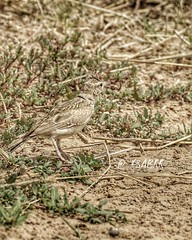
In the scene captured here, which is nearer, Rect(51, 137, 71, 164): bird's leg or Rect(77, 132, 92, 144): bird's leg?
Rect(51, 137, 71, 164): bird's leg

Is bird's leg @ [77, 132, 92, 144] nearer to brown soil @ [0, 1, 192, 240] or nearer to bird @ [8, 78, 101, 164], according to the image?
brown soil @ [0, 1, 192, 240]

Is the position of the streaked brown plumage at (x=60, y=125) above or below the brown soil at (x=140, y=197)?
above

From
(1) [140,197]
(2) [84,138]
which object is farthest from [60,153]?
(1) [140,197]

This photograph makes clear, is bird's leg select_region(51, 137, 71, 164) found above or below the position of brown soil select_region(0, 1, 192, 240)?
above

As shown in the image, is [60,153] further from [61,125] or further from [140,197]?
[140,197]

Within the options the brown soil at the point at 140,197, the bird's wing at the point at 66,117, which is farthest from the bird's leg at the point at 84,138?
the bird's wing at the point at 66,117

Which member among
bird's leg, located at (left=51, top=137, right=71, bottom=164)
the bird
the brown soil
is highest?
the bird

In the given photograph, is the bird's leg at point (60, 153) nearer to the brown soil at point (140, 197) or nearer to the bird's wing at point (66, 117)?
the bird's wing at point (66, 117)

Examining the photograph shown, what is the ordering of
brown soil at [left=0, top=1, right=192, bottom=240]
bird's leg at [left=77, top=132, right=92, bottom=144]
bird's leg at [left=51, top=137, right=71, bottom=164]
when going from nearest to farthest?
brown soil at [left=0, top=1, right=192, bottom=240], bird's leg at [left=51, top=137, right=71, bottom=164], bird's leg at [left=77, top=132, right=92, bottom=144]

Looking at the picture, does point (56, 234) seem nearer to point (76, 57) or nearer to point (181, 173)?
point (181, 173)

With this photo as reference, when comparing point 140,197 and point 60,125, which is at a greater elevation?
point 60,125

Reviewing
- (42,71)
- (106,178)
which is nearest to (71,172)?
(106,178)

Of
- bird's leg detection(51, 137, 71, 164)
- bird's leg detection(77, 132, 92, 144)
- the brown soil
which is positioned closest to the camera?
the brown soil

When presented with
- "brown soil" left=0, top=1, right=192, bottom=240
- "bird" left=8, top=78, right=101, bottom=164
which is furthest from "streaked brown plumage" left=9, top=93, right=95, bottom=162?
"brown soil" left=0, top=1, right=192, bottom=240
